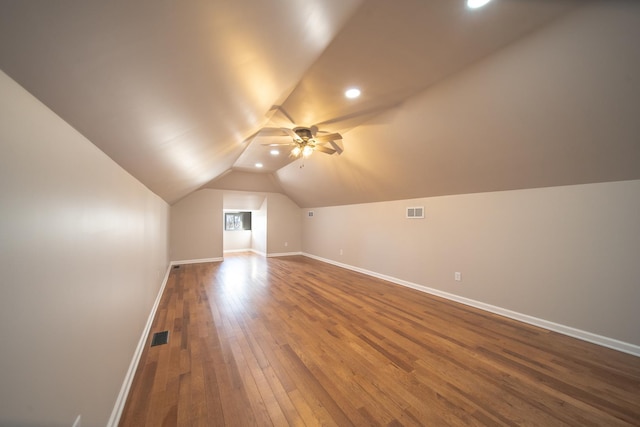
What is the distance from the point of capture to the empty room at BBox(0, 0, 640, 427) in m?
0.76

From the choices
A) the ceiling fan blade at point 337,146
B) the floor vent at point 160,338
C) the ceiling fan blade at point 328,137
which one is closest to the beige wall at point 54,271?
the floor vent at point 160,338

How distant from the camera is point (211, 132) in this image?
207 centimetres

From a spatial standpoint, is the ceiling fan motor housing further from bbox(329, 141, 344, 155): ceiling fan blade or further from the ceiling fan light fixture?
bbox(329, 141, 344, 155): ceiling fan blade

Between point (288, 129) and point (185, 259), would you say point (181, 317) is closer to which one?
point (288, 129)

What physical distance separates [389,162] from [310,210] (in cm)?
453

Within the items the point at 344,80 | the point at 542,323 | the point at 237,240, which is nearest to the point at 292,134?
the point at 344,80

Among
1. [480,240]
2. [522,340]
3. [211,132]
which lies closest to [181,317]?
[211,132]

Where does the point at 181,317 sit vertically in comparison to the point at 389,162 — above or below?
below

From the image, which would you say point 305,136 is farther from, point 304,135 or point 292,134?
point 292,134

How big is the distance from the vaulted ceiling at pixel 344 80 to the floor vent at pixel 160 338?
1.76 m

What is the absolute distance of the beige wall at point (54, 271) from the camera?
2.21 feet

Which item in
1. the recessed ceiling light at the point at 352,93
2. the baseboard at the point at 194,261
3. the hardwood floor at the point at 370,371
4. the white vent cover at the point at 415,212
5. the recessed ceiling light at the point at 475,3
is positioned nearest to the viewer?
the recessed ceiling light at the point at 475,3

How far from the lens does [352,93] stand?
2.46 m

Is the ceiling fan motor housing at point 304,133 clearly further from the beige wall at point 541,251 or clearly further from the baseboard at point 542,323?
the baseboard at point 542,323
